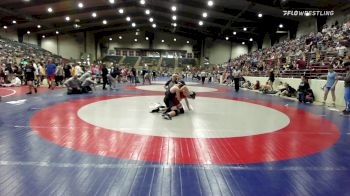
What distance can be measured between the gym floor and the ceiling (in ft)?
56.7

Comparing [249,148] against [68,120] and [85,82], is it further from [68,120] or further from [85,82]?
[85,82]

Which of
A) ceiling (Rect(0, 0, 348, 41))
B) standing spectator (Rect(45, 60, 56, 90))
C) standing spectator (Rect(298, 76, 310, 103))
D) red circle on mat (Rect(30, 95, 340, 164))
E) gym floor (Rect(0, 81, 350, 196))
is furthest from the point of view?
ceiling (Rect(0, 0, 348, 41))

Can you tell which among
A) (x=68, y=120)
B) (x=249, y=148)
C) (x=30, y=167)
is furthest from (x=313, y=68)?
(x=30, y=167)

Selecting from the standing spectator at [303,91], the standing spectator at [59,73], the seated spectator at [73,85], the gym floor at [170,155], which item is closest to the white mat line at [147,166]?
the gym floor at [170,155]

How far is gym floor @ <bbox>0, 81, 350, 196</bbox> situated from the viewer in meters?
2.78

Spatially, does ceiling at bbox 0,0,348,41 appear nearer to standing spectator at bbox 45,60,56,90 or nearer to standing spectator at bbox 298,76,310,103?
standing spectator at bbox 298,76,310,103

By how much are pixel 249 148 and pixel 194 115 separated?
2.79 meters

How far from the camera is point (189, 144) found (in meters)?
4.31

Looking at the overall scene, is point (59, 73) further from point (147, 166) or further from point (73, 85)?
point (147, 166)

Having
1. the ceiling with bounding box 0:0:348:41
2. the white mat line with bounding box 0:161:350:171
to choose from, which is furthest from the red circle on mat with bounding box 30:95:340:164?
the ceiling with bounding box 0:0:348:41

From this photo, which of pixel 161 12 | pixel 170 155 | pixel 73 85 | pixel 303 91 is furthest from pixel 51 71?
pixel 161 12

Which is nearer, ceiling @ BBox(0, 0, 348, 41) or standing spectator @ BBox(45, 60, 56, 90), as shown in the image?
standing spectator @ BBox(45, 60, 56, 90)

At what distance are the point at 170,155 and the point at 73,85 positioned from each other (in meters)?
9.04

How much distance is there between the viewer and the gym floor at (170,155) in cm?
278
